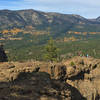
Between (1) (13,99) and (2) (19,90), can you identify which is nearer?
(1) (13,99)

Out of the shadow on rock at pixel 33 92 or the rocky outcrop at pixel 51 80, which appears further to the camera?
the rocky outcrop at pixel 51 80

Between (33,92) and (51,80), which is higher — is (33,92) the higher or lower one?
the higher one

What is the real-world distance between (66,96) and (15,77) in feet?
42.9

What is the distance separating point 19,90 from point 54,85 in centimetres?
893

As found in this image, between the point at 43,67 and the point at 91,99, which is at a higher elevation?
the point at 43,67

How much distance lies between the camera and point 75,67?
174ft

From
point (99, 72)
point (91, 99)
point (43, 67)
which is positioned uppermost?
point (43, 67)

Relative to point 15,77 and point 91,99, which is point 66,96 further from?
point 91,99

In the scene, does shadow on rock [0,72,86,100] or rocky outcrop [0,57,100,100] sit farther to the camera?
rocky outcrop [0,57,100,100]

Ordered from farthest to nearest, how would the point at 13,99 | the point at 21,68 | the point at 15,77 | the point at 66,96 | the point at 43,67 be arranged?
the point at 43,67 < the point at 21,68 < the point at 15,77 < the point at 66,96 < the point at 13,99

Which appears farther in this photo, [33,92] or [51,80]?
[51,80]

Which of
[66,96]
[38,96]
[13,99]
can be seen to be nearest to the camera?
[13,99]

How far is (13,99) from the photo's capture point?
2311 cm

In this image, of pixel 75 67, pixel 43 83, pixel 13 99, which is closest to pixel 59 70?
pixel 75 67
